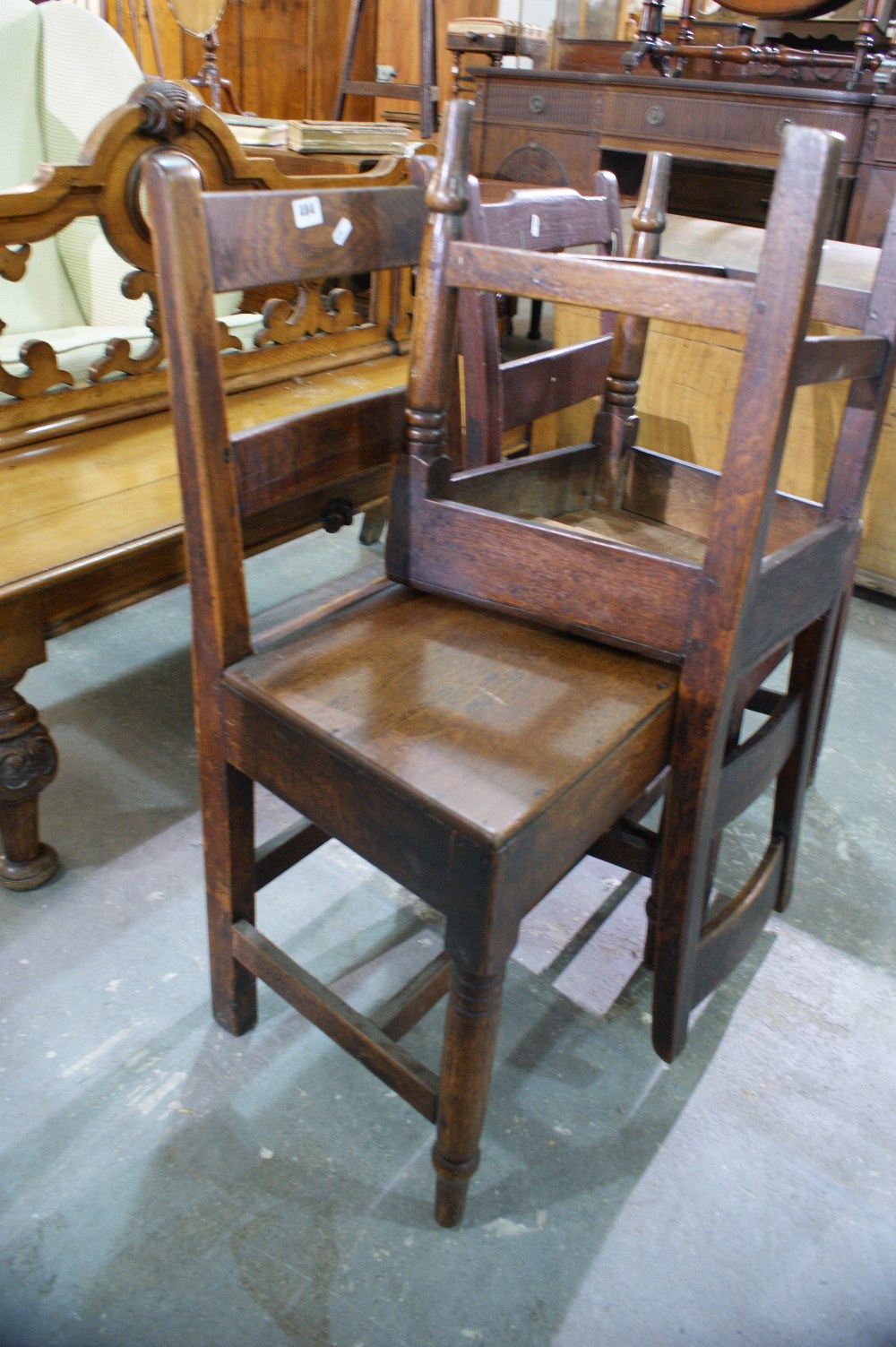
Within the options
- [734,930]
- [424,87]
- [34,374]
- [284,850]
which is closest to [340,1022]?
[284,850]

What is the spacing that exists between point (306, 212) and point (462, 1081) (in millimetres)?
851

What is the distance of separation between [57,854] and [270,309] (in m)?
1.19

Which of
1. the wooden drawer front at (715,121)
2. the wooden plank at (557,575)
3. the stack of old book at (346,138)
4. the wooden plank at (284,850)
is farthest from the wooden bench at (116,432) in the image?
the wooden drawer front at (715,121)

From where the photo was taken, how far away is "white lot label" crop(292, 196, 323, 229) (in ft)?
3.05

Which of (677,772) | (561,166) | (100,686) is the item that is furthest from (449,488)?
(561,166)

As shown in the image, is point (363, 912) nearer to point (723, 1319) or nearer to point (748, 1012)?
point (748, 1012)

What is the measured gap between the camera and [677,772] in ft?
3.42

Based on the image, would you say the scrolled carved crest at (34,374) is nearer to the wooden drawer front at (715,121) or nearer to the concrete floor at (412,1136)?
the concrete floor at (412,1136)

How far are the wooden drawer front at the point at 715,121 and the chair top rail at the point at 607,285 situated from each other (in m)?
2.05

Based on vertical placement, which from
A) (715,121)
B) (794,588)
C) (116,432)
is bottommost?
(116,432)

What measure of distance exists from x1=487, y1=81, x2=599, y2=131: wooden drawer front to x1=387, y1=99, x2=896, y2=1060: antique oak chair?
234 centimetres

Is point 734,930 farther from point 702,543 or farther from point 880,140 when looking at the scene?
point 880,140

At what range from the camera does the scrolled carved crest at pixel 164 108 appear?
1672 mm

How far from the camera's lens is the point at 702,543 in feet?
4.72
